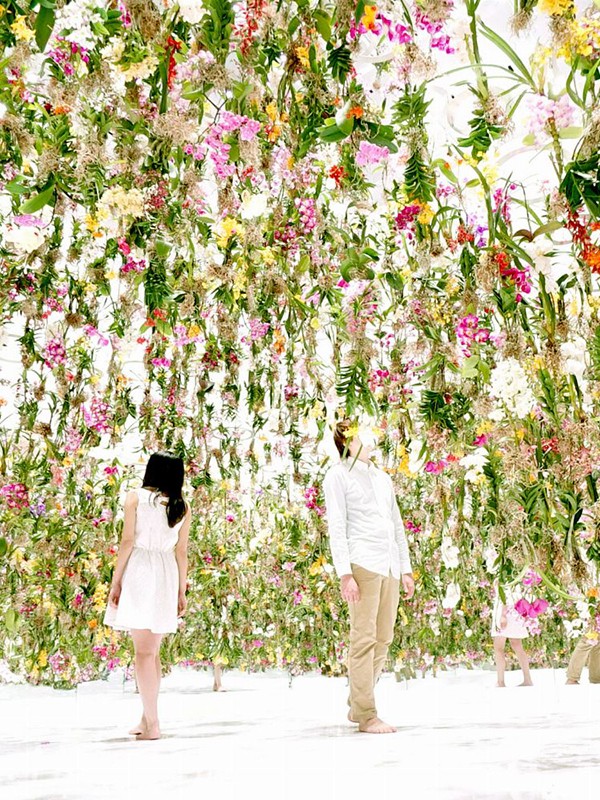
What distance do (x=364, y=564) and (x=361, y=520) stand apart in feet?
0.53

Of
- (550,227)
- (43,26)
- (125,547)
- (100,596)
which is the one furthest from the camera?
(100,596)

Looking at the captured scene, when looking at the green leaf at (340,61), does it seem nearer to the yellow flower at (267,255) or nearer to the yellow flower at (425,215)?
the yellow flower at (425,215)

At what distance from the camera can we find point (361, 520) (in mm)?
3143

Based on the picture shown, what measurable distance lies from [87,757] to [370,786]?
1047 millimetres

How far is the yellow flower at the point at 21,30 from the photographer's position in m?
1.71

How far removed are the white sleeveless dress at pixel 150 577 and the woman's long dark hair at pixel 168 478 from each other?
0.04 meters

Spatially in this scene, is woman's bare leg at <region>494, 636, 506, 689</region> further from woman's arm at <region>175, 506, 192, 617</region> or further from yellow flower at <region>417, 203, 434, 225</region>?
yellow flower at <region>417, 203, 434, 225</region>

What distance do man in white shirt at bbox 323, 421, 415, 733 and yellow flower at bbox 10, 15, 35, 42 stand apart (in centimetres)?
161

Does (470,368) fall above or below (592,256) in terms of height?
below

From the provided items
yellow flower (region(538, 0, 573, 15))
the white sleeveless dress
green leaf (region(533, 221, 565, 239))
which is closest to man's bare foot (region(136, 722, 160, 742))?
the white sleeveless dress

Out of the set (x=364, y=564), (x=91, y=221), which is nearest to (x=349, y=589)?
(x=364, y=564)

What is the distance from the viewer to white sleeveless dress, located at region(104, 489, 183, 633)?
3018mm

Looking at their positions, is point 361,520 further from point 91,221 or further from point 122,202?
point 122,202

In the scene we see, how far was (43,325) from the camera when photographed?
3.30m
